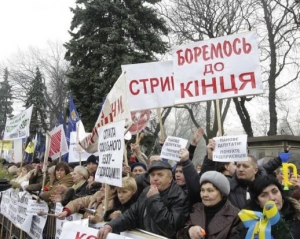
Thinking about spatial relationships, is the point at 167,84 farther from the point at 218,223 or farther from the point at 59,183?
the point at 218,223

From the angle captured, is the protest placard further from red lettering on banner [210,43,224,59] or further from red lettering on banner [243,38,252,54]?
red lettering on banner [243,38,252,54]

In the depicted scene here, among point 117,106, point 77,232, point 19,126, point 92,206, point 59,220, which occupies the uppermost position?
point 19,126

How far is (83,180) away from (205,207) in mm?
3669

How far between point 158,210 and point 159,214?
4 cm

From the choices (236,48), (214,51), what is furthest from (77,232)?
(236,48)

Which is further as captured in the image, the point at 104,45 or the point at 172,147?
the point at 104,45

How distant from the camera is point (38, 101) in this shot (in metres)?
41.4

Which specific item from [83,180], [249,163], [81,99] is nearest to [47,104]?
[81,99]

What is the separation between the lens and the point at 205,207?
11.8 ft

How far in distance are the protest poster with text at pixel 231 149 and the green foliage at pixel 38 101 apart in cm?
3650

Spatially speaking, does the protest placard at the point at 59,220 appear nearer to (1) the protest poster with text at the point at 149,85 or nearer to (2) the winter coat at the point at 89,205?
(2) the winter coat at the point at 89,205

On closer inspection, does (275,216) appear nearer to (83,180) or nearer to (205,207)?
(205,207)

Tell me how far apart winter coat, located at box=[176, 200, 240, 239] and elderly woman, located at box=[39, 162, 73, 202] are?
368 centimetres

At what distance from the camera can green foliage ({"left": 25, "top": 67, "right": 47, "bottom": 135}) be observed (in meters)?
40.3
